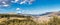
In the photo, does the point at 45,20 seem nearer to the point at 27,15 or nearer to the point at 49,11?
the point at 49,11

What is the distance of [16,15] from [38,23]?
2.86 ft

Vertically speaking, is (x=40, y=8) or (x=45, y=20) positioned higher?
(x=40, y=8)

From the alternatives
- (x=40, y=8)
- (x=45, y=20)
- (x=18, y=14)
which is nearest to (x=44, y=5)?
(x=40, y=8)

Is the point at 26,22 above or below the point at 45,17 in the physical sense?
below

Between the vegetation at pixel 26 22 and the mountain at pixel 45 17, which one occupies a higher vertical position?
the mountain at pixel 45 17

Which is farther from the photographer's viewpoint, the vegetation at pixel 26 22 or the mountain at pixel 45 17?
the mountain at pixel 45 17

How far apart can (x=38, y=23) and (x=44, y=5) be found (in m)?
0.71

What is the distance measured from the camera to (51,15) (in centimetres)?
519

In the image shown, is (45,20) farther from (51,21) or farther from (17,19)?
(17,19)

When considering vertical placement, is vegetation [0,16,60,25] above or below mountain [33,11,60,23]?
below

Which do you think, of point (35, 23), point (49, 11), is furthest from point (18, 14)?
point (49, 11)

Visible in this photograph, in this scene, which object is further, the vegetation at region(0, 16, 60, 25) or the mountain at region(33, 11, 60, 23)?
the mountain at region(33, 11, 60, 23)

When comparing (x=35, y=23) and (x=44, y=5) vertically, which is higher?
(x=44, y=5)

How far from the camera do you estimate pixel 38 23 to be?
5.17 m
